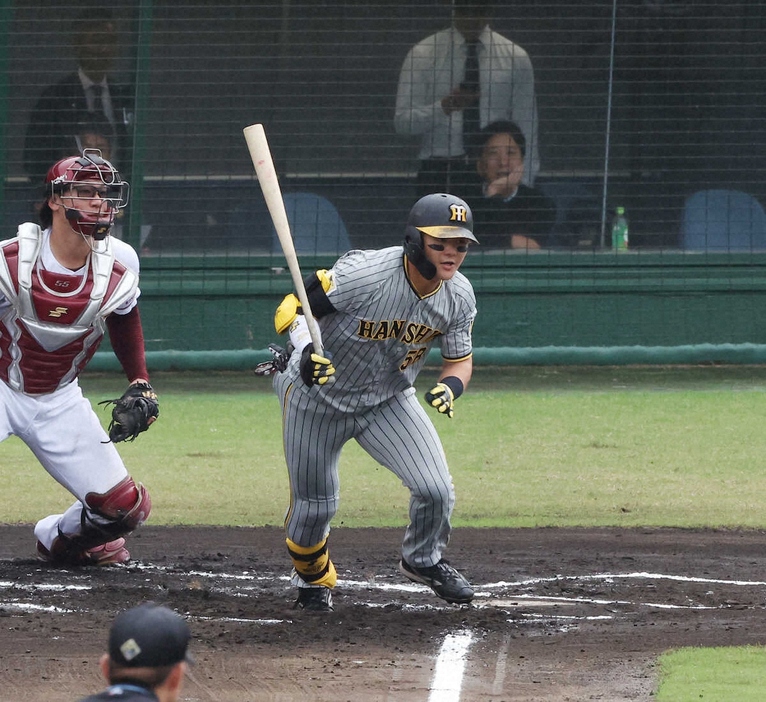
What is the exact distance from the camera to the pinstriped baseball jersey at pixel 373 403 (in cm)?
502

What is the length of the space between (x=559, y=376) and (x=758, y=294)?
1.81 meters

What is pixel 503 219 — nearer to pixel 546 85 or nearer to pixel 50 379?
pixel 546 85

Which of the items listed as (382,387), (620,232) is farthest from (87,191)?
(620,232)

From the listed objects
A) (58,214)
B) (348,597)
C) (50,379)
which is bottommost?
(348,597)

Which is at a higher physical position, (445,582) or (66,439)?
(66,439)

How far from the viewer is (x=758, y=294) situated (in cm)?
1128

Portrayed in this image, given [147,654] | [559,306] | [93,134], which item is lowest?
[147,654]

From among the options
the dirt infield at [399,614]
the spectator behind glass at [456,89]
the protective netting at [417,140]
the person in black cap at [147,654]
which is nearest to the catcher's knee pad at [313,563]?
the dirt infield at [399,614]

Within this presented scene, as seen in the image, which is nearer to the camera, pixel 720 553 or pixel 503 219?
pixel 720 553

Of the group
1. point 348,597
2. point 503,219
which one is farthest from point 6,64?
point 348,597

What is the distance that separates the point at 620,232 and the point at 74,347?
661 centimetres

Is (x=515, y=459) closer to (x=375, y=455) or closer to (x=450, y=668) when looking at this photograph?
(x=375, y=455)

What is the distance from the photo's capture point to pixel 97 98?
11.0m

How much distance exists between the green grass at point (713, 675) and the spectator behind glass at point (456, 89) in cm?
709
